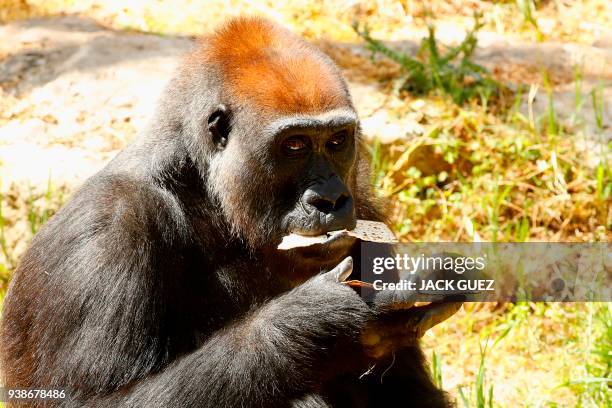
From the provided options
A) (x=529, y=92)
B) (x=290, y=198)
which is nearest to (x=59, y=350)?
(x=290, y=198)

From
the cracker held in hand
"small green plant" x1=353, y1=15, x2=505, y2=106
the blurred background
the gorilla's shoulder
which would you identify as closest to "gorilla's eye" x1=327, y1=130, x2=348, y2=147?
the cracker held in hand

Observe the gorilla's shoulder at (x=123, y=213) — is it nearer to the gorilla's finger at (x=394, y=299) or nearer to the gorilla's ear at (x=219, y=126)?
the gorilla's ear at (x=219, y=126)

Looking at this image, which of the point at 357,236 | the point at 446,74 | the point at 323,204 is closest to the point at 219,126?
the point at 323,204

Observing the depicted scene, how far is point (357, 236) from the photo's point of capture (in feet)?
13.9

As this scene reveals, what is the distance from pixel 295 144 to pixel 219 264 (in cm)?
67

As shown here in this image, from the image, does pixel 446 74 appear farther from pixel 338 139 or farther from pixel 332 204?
pixel 332 204

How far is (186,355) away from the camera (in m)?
4.10

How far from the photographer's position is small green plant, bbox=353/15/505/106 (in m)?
8.06

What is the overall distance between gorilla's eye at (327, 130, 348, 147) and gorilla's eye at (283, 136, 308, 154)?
0.40ft

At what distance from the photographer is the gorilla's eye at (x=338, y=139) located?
4379mm

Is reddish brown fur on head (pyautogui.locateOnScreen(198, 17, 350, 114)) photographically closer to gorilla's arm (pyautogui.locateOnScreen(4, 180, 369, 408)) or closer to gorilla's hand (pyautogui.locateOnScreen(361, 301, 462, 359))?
gorilla's arm (pyautogui.locateOnScreen(4, 180, 369, 408))

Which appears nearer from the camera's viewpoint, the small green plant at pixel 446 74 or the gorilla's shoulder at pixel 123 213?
the gorilla's shoulder at pixel 123 213

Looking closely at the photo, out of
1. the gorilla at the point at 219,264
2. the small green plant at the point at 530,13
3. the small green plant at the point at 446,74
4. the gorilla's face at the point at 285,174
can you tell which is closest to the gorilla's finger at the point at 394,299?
the gorilla at the point at 219,264

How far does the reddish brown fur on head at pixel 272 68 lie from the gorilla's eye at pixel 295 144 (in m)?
0.12
